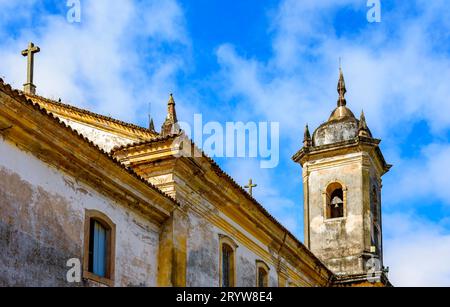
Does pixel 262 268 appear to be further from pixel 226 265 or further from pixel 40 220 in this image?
pixel 40 220

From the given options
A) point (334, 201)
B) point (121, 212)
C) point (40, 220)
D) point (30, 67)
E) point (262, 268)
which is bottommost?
point (40, 220)

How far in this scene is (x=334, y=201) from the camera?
31.8 m

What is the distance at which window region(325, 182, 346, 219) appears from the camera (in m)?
31.5

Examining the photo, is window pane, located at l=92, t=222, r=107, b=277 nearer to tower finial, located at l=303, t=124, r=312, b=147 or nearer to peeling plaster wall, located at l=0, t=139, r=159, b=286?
peeling plaster wall, located at l=0, t=139, r=159, b=286

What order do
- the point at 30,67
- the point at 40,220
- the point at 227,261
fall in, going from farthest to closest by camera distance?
the point at 227,261, the point at 30,67, the point at 40,220

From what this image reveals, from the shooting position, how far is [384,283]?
96.6ft

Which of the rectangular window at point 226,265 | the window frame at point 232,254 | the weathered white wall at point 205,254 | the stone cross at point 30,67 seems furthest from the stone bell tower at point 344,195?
the stone cross at point 30,67

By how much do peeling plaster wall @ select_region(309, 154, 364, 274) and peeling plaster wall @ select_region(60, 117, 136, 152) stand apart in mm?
14052

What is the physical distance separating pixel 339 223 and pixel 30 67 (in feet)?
52.2

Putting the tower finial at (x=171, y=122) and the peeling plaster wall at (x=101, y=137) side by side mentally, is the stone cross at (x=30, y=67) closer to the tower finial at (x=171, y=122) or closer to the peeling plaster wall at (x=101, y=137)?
the peeling plaster wall at (x=101, y=137)

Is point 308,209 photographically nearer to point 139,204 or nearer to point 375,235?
point 375,235

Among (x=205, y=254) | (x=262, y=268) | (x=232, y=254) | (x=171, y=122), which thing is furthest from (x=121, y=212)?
(x=262, y=268)

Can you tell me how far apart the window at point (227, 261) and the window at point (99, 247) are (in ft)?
15.3

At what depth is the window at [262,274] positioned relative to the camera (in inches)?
840
